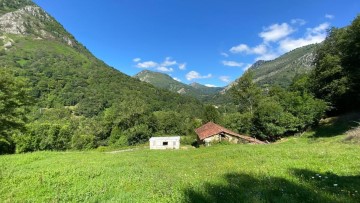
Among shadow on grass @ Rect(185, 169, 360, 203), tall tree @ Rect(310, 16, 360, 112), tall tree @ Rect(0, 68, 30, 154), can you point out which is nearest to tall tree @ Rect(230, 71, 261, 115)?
tall tree @ Rect(310, 16, 360, 112)

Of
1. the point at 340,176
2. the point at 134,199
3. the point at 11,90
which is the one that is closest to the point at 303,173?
the point at 340,176

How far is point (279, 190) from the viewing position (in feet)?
27.8

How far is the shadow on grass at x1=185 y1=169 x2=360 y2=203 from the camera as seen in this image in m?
7.62

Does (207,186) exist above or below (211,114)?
below

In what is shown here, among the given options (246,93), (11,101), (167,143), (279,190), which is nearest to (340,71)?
(246,93)

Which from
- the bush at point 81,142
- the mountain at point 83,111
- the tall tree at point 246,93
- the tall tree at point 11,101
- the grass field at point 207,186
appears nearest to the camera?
the grass field at point 207,186

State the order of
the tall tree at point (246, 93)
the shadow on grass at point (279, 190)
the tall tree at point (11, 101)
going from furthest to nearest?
the tall tree at point (246, 93)
the tall tree at point (11, 101)
the shadow on grass at point (279, 190)

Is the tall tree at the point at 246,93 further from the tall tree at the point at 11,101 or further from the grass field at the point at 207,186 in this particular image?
the grass field at the point at 207,186

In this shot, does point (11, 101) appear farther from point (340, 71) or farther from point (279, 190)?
point (340, 71)

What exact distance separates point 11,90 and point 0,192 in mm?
27650

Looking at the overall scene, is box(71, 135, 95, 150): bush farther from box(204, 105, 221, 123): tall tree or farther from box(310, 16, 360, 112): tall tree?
box(310, 16, 360, 112): tall tree

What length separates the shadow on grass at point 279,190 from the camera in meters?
7.62

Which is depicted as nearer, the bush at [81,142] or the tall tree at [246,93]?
the tall tree at [246,93]

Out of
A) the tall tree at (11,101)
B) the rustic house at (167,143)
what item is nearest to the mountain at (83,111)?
the tall tree at (11,101)
